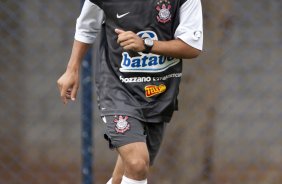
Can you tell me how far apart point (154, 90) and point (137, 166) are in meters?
0.52

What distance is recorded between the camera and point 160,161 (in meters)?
7.02

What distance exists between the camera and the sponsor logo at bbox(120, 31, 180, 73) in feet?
16.3

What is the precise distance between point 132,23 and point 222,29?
2.07m

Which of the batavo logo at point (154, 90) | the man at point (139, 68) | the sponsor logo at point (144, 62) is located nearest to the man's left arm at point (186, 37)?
the man at point (139, 68)

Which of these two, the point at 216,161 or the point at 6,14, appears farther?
the point at 6,14

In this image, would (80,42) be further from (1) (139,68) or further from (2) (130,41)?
(2) (130,41)

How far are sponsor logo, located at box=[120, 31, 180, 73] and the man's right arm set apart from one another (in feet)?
1.14

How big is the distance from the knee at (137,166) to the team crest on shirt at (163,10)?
2.72 ft

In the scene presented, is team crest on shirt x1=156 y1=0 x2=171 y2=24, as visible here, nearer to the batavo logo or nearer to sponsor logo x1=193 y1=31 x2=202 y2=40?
sponsor logo x1=193 y1=31 x2=202 y2=40

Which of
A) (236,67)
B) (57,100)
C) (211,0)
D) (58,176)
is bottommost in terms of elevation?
(58,176)

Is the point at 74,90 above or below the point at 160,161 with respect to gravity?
above

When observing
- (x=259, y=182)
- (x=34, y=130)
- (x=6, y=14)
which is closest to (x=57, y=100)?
(x=34, y=130)

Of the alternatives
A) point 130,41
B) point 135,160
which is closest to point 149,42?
point 130,41

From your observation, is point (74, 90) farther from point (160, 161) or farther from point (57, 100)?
point (57, 100)
